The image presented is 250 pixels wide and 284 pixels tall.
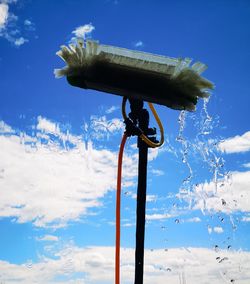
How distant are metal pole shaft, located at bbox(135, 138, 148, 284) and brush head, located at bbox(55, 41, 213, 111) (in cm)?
54

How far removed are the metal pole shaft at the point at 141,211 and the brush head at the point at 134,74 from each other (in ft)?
1.76

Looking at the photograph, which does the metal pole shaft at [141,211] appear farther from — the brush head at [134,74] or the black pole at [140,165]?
the brush head at [134,74]

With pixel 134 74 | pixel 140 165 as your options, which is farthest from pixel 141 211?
pixel 134 74

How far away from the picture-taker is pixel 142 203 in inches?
146

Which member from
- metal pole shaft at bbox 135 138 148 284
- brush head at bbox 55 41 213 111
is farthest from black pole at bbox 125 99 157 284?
brush head at bbox 55 41 213 111

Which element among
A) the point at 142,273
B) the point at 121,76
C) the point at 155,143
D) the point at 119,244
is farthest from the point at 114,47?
the point at 142,273

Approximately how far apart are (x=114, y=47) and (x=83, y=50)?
0.93 ft

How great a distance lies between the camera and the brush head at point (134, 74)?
3791 millimetres

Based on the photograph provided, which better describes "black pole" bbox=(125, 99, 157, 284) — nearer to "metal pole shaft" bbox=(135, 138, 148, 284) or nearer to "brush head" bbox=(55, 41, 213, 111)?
"metal pole shaft" bbox=(135, 138, 148, 284)

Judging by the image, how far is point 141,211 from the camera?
3.68 meters

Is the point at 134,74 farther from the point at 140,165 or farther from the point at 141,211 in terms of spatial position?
the point at 141,211

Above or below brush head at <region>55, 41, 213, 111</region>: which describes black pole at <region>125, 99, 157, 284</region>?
below

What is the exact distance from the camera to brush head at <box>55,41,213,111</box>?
379 centimetres

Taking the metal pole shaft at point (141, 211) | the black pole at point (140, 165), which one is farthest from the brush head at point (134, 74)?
the metal pole shaft at point (141, 211)
